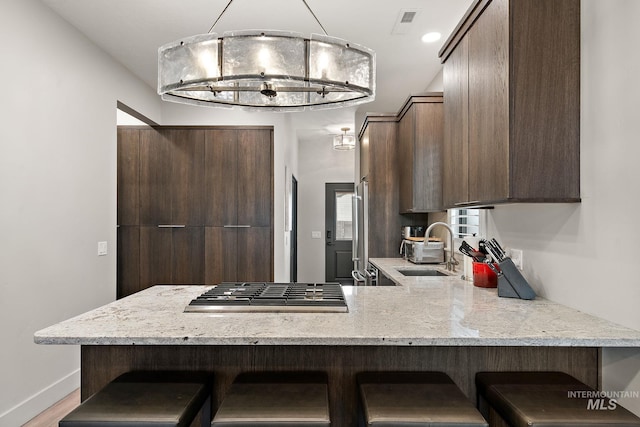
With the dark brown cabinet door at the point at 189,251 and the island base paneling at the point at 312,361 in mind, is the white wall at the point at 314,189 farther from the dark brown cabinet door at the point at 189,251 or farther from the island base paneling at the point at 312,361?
the island base paneling at the point at 312,361

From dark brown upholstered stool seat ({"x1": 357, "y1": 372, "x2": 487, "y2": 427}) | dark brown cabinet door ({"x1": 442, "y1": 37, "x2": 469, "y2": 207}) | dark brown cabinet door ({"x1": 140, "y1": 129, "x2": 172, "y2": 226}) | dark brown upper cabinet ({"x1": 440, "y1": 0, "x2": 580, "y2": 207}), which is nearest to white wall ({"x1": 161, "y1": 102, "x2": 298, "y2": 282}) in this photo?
dark brown cabinet door ({"x1": 140, "y1": 129, "x2": 172, "y2": 226})

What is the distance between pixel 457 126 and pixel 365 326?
140 centimetres

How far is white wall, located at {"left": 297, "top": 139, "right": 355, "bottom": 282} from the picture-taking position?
7676 mm

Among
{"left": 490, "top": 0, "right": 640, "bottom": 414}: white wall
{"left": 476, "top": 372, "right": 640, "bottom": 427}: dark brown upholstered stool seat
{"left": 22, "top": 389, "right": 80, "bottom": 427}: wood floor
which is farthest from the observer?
{"left": 22, "top": 389, "right": 80, "bottom": 427}: wood floor

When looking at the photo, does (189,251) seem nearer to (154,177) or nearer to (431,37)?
(154,177)

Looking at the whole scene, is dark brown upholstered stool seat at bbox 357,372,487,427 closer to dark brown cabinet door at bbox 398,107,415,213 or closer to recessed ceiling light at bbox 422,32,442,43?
dark brown cabinet door at bbox 398,107,415,213

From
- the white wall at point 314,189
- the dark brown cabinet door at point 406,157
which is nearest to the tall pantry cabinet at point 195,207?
the dark brown cabinet door at point 406,157

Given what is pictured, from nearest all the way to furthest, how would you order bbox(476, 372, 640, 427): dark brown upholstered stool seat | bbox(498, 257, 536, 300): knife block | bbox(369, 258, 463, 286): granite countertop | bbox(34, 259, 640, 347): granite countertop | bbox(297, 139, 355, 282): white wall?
1. bbox(476, 372, 640, 427): dark brown upholstered stool seat
2. bbox(34, 259, 640, 347): granite countertop
3. bbox(498, 257, 536, 300): knife block
4. bbox(369, 258, 463, 286): granite countertop
5. bbox(297, 139, 355, 282): white wall

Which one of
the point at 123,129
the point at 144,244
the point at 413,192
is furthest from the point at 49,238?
the point at 413,192

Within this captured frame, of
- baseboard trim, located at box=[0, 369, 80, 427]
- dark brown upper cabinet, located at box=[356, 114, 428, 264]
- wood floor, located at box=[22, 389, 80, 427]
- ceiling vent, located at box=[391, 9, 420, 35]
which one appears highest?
ceiling vent, located at box=[391, 9, 420, 35]

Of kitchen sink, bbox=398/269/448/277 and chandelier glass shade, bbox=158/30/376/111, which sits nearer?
chandelier glass shade, bbox=158/30/376/111

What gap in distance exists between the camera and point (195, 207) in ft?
15.8

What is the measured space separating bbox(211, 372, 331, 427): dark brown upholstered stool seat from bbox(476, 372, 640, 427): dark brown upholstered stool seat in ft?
1.89

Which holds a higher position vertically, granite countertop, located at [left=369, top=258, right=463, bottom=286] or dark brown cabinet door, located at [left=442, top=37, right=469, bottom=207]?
dark brown cabinet door, located at [left=442, top=37, right=469, bottom=207]
